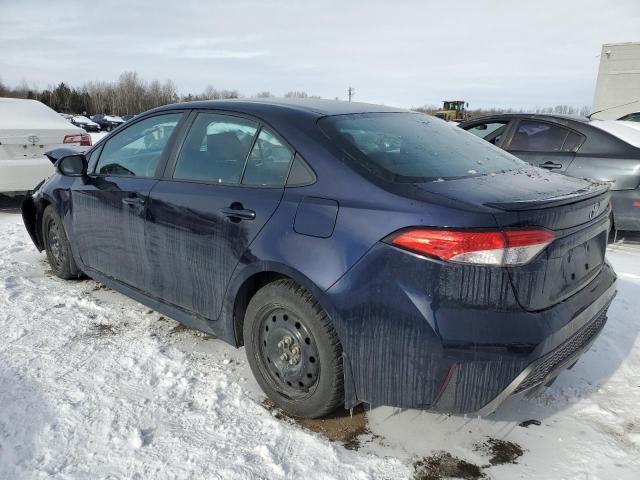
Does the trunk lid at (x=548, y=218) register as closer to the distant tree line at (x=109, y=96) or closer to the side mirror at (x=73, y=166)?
the side mirror at (x=73, y=166)

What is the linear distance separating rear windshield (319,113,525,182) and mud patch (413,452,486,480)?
4.21 ft

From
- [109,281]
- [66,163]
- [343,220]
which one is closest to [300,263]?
[343,220]

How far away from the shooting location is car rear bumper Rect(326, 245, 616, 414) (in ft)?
6.63

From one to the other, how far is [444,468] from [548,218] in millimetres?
1196

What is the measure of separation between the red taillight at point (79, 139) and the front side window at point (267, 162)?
5.89 meters

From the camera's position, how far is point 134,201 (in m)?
3.32

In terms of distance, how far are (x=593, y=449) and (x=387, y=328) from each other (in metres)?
1.22

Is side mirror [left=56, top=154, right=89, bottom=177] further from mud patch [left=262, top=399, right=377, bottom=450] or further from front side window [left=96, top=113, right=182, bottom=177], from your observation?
mud patch [left=262, top=399, right=377, bottom=450]

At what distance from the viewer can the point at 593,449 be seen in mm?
2424

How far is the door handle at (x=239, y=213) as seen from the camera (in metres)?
2.61

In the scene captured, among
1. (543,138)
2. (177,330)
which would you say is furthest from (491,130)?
(177,330)

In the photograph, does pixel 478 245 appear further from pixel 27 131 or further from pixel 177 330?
pixel 27 131

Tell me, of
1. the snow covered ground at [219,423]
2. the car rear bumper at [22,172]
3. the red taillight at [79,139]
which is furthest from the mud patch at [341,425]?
the red taillight at [79,139]

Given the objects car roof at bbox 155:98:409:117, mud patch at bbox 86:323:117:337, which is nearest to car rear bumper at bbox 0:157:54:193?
mud patch at bbox 86:323:117:337
